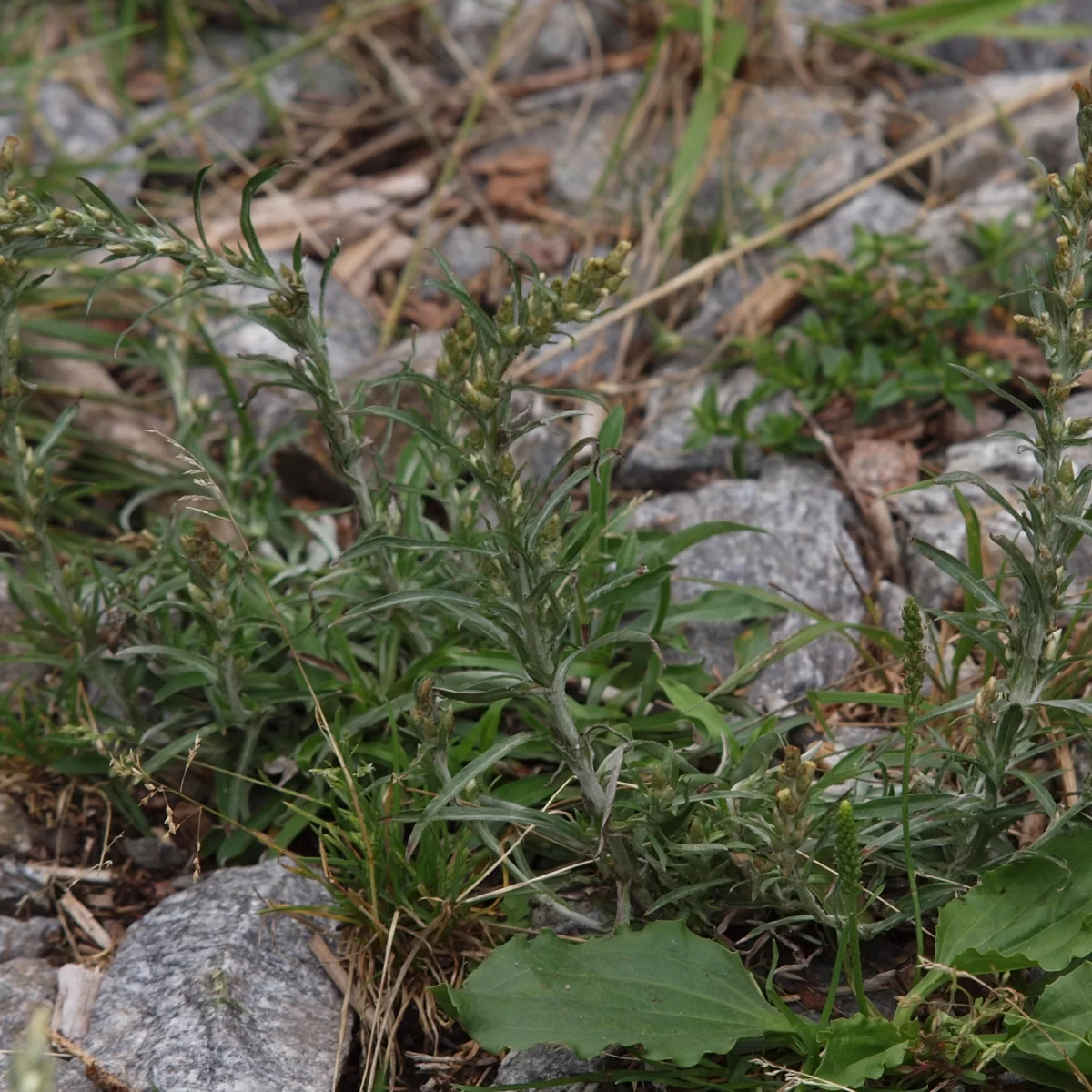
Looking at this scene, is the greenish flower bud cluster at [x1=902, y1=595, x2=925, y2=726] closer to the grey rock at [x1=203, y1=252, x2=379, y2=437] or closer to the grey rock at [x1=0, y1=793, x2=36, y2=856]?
the grey rock at [x1=0, y1=793, x2=36, y2=856]

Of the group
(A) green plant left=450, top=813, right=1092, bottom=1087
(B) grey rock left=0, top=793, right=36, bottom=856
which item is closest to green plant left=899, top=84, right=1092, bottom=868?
(A) green plant left=450, top=813, right=1092, bottom=1087

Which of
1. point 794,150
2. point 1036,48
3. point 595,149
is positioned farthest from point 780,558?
point 1036,48

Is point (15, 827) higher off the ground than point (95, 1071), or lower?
lower

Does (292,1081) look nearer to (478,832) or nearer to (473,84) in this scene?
(478,832)

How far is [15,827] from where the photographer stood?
283cm

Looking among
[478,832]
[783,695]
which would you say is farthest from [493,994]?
[783,695]

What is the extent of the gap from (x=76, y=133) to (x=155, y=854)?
3.57 metres

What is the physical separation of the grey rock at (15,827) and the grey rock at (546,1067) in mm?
1332

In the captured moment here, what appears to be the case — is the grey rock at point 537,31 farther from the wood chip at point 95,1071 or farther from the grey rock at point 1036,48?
the wood chip at point 95,1071

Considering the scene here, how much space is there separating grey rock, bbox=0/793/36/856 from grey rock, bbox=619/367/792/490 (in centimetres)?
194

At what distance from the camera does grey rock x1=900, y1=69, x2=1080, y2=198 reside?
457 cm

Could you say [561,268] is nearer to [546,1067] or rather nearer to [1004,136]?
[1004,136]

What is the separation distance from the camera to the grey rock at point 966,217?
415 centimetres

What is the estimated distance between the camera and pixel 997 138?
15.4ft
